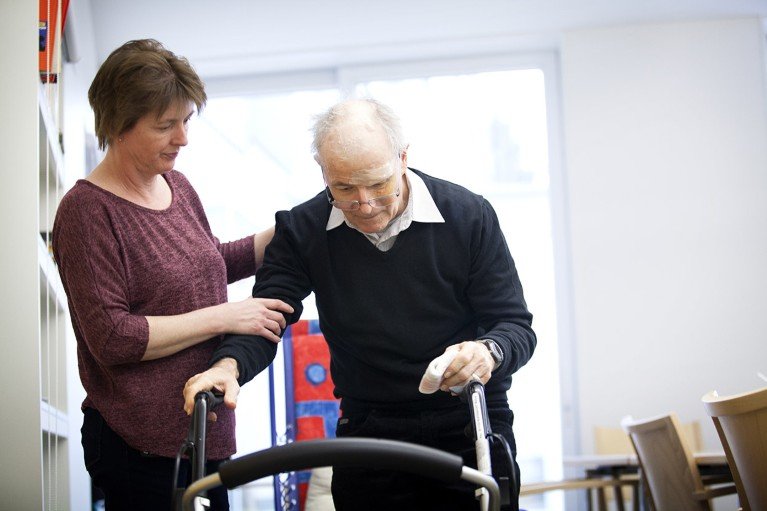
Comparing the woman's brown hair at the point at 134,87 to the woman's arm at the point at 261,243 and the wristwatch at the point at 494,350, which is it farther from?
the wristwatch at the point at 494,350

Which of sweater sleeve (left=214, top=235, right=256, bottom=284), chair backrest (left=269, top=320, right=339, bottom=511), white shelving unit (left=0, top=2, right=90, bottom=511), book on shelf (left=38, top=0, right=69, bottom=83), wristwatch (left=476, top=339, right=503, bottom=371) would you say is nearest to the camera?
wristwatch (left=476, top=339, right=503, bottom=371)

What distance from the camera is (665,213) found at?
17.9 ft

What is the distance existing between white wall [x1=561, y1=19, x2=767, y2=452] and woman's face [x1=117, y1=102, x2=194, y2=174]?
386cm

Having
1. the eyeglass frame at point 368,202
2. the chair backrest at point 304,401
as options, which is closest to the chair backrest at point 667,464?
the chair backrest at point 304,401

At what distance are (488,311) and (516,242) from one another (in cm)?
374

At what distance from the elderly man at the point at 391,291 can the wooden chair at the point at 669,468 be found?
3.92 ft

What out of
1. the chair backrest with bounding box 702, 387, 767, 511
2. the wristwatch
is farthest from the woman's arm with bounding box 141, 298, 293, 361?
the chair backrest with bounding box 702, 387, 767, 511

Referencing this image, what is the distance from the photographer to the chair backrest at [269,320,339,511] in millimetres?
3633

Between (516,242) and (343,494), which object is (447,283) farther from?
(516,242)

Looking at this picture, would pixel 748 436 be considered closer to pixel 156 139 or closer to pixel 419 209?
pixel 419 209

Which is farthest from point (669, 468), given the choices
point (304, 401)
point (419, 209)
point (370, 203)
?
point (370, 203)

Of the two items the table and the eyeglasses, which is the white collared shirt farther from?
the table

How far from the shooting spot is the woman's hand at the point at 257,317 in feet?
6.20

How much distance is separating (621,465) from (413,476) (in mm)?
2217
